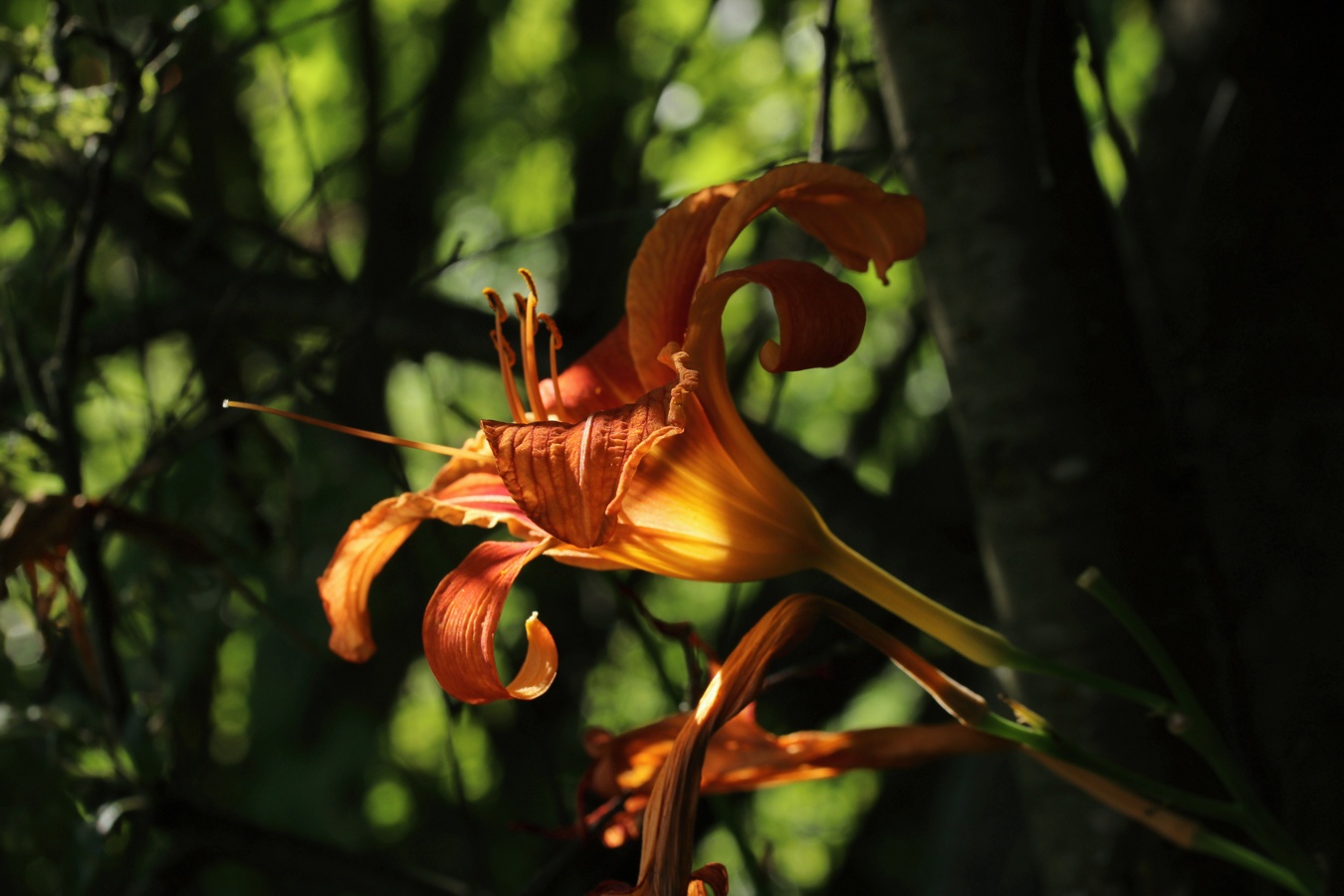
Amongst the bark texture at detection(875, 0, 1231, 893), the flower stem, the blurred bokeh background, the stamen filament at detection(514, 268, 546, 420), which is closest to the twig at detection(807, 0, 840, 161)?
the blurred bokeh background

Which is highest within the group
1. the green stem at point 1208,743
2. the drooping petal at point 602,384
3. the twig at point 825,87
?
the twig at point 825,87

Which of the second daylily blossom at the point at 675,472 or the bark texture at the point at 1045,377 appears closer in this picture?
the second daylily blossom at the point at 675,472

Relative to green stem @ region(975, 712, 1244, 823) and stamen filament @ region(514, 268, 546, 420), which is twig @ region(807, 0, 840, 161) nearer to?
stamen filament @ region(514, 268, 546, 420)

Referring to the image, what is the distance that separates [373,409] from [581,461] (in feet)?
2.79

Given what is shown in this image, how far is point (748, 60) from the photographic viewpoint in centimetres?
294

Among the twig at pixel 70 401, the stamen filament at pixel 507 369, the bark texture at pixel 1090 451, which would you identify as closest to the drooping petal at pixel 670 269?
the stamen filament at pixel 507 369

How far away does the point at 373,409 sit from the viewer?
138cm

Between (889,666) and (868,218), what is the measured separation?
1821 millimetres

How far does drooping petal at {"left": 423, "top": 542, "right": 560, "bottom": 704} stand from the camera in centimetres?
68

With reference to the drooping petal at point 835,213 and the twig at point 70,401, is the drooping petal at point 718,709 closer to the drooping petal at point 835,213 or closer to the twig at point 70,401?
the drooping petal at point 835,213

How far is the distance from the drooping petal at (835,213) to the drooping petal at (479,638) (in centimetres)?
25

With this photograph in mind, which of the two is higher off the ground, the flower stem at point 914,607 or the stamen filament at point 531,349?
the stamen filament at point 531,349

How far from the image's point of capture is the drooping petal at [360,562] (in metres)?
0.81

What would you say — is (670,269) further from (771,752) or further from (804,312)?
(771,752)
